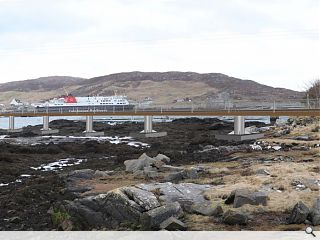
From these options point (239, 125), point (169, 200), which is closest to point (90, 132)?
point (239, 125)

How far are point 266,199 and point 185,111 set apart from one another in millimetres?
27948

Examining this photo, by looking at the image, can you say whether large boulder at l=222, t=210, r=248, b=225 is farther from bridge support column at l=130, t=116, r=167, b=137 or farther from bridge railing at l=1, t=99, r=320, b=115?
bridge support column at l=130, t=116, r=167, b=137

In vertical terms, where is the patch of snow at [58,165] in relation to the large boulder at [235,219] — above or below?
below

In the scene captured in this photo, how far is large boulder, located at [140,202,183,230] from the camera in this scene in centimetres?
791

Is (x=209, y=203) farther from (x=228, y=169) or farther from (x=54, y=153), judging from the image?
(x=54, y=153)

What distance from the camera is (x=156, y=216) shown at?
7988 millimetres

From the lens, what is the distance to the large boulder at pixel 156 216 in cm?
791

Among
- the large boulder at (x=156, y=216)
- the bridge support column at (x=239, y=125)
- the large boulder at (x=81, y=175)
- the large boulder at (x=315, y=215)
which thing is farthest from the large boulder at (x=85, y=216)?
the bridge support column at (x=239, y=125)

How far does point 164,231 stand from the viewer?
23.5 feet

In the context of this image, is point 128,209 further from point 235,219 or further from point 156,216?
point 235,219

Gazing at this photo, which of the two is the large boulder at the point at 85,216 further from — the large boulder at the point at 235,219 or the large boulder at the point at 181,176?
the large boulder at the point at 181,176
